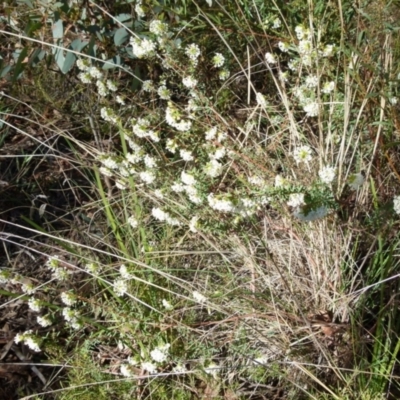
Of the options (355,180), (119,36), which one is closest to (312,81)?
(355,180)

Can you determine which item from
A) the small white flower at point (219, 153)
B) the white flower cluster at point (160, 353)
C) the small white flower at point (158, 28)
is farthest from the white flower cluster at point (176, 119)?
the white flower cluster at point (160, 353)

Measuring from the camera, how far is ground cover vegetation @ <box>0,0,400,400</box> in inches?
78.4

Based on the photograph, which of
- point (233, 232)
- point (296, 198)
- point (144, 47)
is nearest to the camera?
point (296, 198)

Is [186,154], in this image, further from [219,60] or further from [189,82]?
[219,60]

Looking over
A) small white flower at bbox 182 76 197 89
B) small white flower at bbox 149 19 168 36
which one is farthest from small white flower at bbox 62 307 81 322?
small white flower at bbox 149 19 168 36

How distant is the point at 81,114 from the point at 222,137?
Result: 3.46 ft

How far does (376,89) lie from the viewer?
2.15 m

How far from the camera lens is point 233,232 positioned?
6.77 feet

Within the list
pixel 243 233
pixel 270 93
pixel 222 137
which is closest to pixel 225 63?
pixel 270 93

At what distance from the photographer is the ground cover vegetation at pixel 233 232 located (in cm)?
199

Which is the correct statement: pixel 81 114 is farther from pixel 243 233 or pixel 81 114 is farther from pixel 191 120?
pixel 243 233

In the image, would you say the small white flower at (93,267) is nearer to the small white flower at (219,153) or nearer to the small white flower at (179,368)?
the small white flower at (179,368)

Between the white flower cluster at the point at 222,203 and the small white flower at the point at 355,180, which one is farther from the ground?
the white flower cluster at the point at 222,203

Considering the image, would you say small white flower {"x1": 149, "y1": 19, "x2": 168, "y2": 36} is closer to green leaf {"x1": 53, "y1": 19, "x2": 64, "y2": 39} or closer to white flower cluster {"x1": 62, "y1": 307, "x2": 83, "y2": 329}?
green leaf {"x1": 53, "y1": 19, "x2": 64, "y2": 39}
